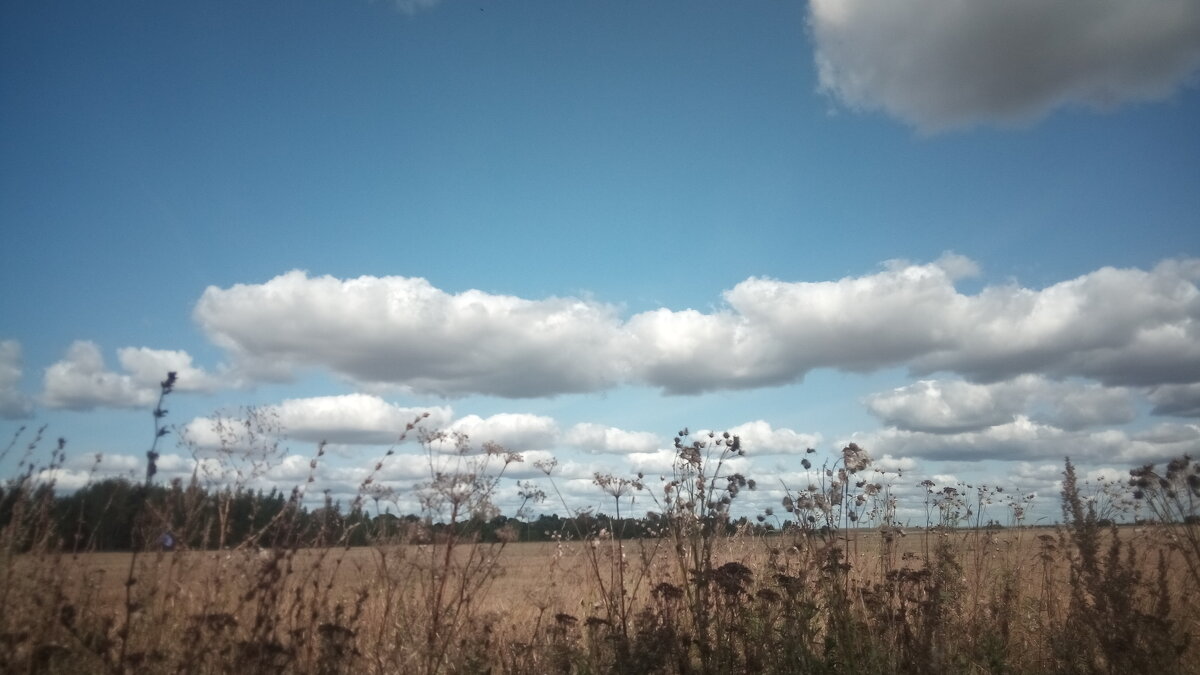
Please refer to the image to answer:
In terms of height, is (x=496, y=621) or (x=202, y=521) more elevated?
(x=202, y=521)

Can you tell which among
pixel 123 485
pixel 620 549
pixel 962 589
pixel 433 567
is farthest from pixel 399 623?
pixel 962 589

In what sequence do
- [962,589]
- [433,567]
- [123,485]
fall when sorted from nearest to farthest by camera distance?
[433,567], [123,485], [962,589]

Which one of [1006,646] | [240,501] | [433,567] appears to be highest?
[240,501]

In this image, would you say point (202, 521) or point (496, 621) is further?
point (496, 621)

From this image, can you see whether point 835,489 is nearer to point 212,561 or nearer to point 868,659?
point 868,659

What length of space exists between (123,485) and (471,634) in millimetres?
2686

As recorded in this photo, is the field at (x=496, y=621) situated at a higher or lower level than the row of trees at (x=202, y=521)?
lower

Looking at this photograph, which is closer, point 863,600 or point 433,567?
point 433,567

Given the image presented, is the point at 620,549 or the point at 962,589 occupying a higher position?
the point at 620,549

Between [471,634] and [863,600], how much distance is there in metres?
3.28

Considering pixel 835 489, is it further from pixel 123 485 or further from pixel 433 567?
pixel 123 485

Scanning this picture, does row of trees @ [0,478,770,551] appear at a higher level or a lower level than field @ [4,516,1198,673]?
higher

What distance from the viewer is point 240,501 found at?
17.7 feet

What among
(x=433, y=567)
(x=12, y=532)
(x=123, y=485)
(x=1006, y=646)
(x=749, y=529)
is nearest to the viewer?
(x=12, y=532)
